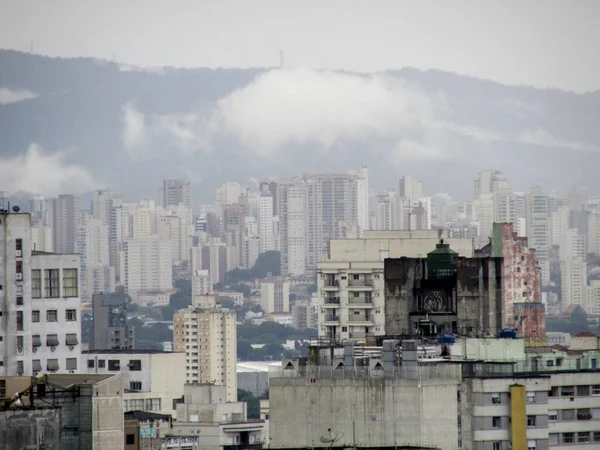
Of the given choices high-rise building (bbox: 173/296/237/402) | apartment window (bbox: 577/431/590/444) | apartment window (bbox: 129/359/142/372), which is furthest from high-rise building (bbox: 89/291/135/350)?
apartment window (bbox: 577/431/590/444)

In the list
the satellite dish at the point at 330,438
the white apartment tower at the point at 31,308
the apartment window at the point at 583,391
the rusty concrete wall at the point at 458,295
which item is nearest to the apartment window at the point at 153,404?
the white apartment tower at the point at 31,308

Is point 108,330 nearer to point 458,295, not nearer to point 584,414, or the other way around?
point 458,295

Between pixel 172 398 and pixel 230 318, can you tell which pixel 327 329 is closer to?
pixel 172 398

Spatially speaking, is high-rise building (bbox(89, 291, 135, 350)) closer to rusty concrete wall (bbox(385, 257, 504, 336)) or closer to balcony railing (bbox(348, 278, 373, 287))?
balcony railing (bbox(348, 278, 373, 287))

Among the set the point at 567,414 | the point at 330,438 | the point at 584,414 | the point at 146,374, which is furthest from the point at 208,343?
the point at 330,438

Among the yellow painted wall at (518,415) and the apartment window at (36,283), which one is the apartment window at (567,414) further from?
the apartment window at (36,283)

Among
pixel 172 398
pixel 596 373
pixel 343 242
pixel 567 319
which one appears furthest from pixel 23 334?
pixel 567 319
